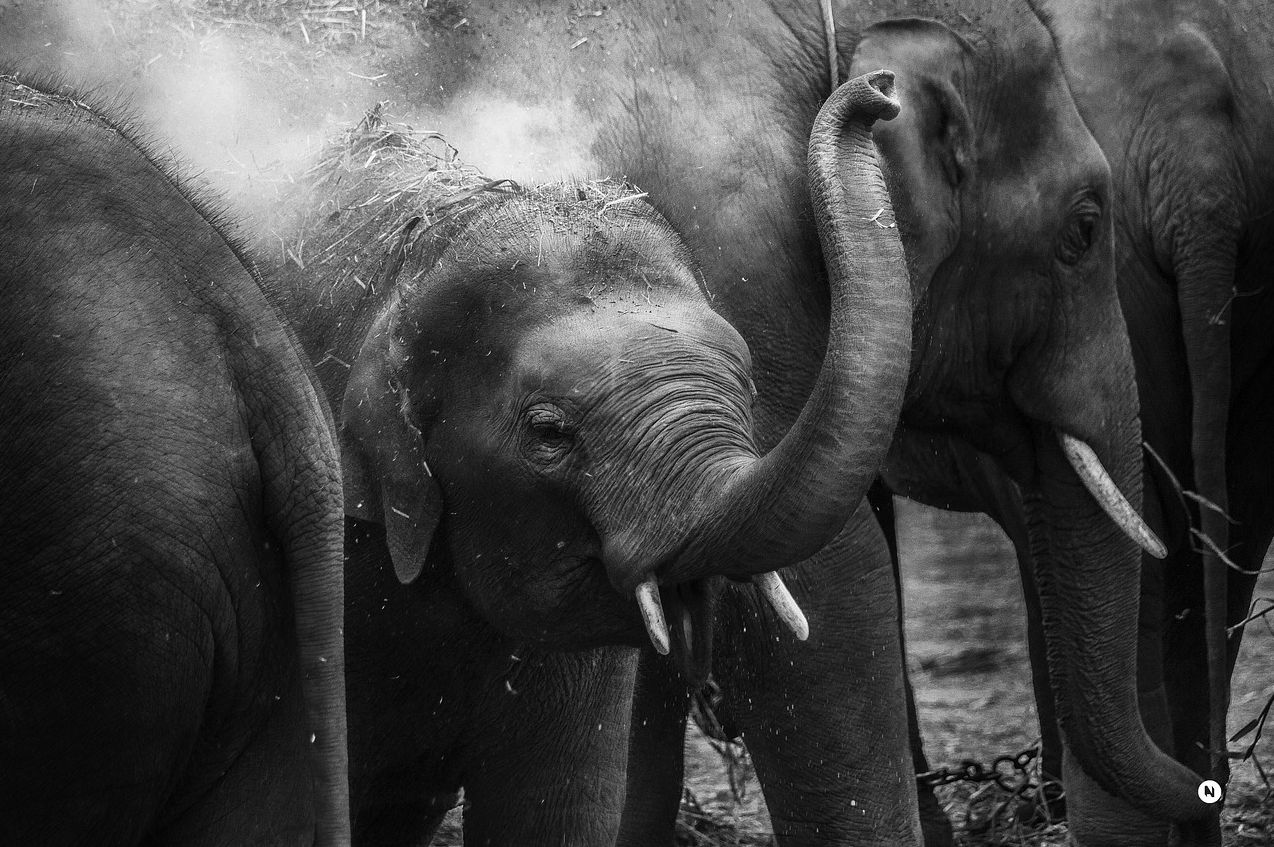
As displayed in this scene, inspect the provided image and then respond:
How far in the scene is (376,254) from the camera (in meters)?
3.41

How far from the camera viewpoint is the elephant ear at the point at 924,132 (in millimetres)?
4148

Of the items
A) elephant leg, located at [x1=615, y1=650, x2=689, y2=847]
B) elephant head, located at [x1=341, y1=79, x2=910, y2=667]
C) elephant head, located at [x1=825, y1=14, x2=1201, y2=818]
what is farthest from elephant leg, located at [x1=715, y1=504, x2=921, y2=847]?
elephant head, located at [x1=341, y1=79, x2=910, y2=667]

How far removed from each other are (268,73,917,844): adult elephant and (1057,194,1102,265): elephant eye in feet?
3.39

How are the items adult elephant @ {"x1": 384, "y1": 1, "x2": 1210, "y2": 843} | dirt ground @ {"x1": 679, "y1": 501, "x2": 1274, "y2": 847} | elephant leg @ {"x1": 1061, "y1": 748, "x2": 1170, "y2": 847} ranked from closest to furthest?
adult elephant @ {"x1": 384, "y1": 1, "x2": 1210, "y2": 843} → elephant leg @ {"x1": 1061, "y1": 748, "x2": 1170, "y2": 847} → dirt ground @ {"x1": 679, "y1": 501, "x2": 1274, "y2": 847}

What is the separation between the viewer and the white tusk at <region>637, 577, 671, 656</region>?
303cm

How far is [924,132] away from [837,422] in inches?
52.3

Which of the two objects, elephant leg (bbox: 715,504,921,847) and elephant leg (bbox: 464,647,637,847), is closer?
elephant leg (bbox: 464,647,637,847)

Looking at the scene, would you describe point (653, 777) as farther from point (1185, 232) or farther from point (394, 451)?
point (394, 451)

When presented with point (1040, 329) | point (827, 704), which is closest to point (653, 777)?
point (827, 704)

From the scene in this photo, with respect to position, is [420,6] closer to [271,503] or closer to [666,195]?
[666,195]

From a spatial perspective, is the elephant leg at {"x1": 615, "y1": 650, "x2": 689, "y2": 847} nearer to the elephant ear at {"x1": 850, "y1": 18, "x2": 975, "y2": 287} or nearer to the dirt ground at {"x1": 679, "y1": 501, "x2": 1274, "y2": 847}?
the dirt ground at {"x1": 679, "y1": 501, "x2": 1274, "y2": 847}

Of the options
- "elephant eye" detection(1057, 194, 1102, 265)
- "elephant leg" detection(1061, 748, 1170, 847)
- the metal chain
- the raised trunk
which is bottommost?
"elephant leg" detection(1061, 748, 1170, 847)

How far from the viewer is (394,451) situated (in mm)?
3338

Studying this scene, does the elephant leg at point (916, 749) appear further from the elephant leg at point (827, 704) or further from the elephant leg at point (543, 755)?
the elephant leg at point (543, 755)
